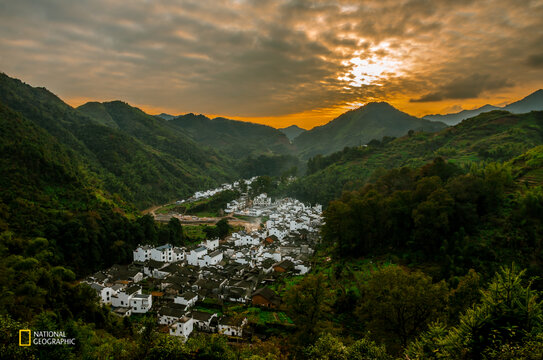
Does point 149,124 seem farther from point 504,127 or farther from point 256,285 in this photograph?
point 504,127

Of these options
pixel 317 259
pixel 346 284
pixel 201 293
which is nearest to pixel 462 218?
pixel 346 284

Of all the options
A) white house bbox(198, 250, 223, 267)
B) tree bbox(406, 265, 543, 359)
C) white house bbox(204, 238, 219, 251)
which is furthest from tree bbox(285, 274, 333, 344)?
white house bbox(204, 238, 219, 251)

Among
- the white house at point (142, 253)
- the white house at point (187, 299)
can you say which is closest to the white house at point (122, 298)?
the white house at point (187, 299)

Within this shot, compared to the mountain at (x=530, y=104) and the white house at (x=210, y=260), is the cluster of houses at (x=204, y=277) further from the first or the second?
the mountain at (x=530, y=104)

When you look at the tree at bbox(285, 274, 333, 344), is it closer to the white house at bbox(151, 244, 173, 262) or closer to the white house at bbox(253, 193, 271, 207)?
the white house at bbox(151, 244, 173, 262)

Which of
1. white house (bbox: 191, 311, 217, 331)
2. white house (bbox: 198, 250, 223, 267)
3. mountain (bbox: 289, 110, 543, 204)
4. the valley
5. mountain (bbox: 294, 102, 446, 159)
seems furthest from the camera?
mountain (bbox: 294, 102, 446, 159)

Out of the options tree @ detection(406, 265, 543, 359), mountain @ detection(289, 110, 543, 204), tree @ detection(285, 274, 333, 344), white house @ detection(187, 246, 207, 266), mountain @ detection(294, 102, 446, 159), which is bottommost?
white house @ detection(187, 246, 207, 266)
